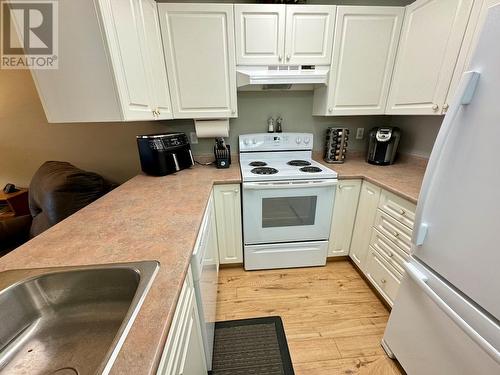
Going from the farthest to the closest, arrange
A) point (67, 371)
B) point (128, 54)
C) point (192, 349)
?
point (128, 54)
point (192, 349)
point (67, 371)

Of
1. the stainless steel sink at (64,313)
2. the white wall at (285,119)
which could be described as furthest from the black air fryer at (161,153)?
the stainless steel sink at (64,313)

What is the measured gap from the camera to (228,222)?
175cm

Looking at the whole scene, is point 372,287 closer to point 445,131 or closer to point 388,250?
point 388,250

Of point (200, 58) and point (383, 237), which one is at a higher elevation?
point (200, 58)

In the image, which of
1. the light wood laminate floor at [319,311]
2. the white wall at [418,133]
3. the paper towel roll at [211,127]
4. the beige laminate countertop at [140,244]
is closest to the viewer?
the beige laminate countertop at [140,244]

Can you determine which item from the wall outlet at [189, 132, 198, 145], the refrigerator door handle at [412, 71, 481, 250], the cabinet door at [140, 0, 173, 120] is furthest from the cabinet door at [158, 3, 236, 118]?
the refrigerator door handle at [412, 71, 481, 250]

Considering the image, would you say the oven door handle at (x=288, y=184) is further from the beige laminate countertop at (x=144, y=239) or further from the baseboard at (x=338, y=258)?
the baseboard at (x=338, y=258)

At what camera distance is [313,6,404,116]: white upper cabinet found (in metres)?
1.59

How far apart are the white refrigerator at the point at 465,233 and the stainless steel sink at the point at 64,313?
109 centimetres

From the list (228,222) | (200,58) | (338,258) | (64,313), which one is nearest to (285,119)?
(200,58)

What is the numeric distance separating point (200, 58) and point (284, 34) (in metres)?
0.68

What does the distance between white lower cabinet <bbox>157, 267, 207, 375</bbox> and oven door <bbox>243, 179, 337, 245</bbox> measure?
0.90 m

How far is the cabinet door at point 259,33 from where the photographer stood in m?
1.54

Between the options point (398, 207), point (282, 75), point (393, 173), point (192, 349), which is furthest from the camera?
point (393, 173)
